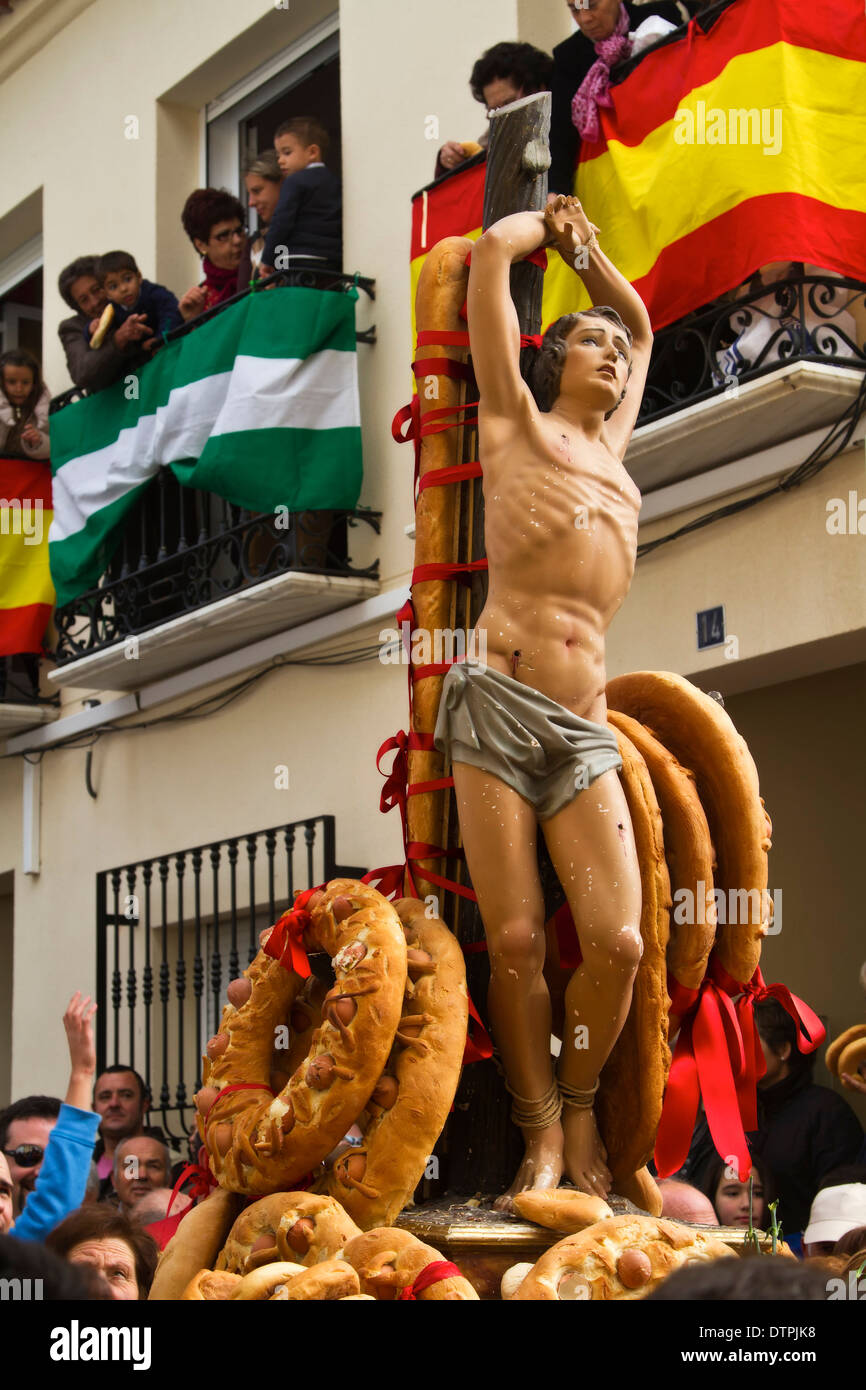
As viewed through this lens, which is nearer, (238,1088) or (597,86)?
(238,1088)

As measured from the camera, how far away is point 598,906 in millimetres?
3934

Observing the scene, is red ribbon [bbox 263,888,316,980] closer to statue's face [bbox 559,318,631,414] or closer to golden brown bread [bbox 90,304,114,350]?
statue's face [bbox 559,318,631,414]

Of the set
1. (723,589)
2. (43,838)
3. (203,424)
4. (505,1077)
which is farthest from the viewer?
(43,838)

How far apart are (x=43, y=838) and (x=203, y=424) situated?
3.52m

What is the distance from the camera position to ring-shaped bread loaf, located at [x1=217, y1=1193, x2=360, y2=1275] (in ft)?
12.0

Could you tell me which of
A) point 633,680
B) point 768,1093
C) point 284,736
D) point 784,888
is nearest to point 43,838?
point 284,736

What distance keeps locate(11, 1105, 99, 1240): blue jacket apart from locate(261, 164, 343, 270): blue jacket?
19.9 feet

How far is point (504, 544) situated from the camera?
163 inches

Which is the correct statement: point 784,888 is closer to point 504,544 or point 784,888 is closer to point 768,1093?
point 768,1093

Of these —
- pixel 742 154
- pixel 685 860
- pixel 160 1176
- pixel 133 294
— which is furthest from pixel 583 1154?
pixel 133 294

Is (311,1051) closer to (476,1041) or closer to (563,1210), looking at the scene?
(476,1041)

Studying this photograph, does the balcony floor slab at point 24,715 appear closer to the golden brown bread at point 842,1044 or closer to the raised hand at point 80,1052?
the raised hand at point 80,1052

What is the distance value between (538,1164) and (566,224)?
210 cm

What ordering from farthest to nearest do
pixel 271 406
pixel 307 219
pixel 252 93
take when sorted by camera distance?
pixel 252 93 → pixel 307 219 → pixel 271 406
